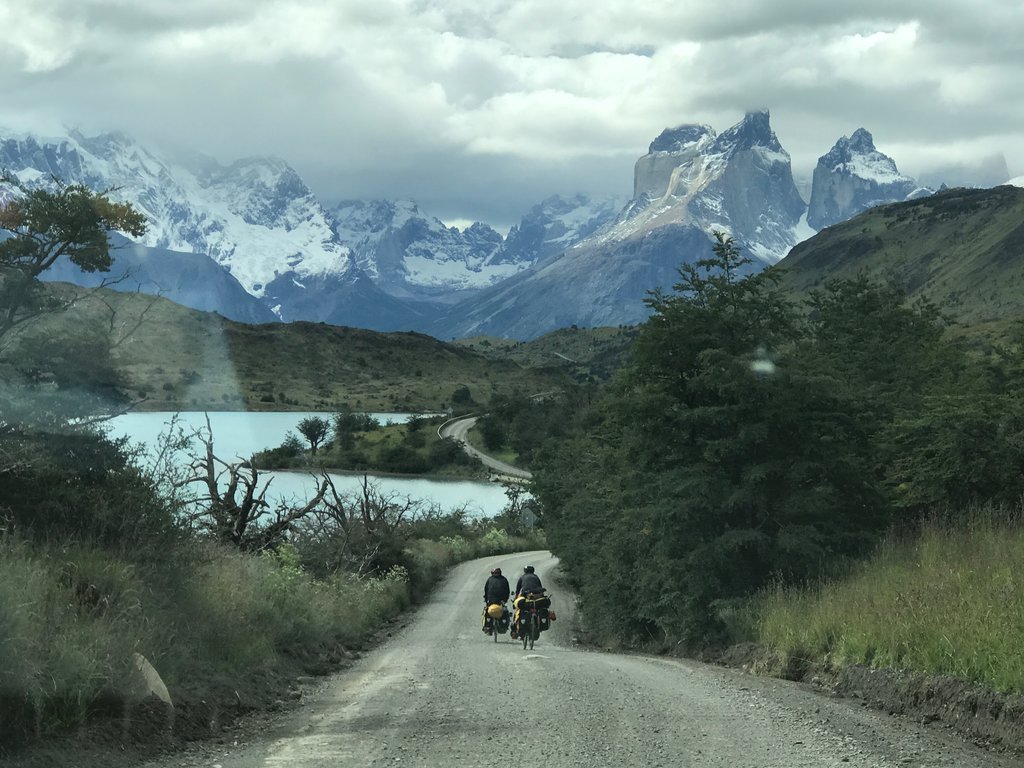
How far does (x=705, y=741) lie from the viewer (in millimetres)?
8383

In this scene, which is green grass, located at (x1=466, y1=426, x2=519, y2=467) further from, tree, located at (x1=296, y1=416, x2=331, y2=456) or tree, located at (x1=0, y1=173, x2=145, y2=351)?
tree, located at (x1=0, y1=173, x2=145, y2=351)

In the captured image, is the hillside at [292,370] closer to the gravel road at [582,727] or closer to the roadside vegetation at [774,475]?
the roadside vegetation at [774,475]

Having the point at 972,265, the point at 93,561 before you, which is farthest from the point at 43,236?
the point at 972,265

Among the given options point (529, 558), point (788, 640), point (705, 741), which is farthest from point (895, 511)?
point (529, 558)

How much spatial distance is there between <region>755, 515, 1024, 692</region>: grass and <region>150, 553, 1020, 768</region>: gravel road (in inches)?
30.4

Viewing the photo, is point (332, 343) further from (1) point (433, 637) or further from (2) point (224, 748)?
(2) point (224, 748)

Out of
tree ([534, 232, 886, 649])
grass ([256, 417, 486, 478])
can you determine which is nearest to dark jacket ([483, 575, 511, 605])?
tree ([534, 232, 886, 649])

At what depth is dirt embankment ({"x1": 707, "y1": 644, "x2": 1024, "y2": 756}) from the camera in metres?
8.33

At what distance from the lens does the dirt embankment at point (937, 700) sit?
8.33 metres

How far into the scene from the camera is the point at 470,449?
12200 cm

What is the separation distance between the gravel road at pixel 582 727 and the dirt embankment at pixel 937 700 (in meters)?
0.24

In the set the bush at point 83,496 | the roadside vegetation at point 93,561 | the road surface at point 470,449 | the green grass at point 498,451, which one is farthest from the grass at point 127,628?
the green grass at point 498,451

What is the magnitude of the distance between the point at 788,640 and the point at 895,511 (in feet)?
21.8

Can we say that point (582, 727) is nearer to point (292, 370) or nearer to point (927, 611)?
point (927, 611)
